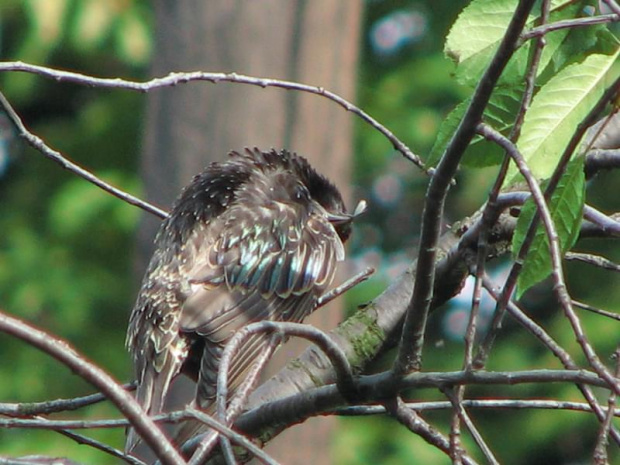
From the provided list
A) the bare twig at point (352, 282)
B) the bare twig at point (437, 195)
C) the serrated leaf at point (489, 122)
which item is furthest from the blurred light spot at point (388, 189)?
the bare twig at point (437, 195)

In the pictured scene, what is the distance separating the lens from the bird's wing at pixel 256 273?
3.51m

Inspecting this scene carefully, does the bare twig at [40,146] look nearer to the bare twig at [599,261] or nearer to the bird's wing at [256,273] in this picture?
the bird's wing at [256,273]

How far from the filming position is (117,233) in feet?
31.2

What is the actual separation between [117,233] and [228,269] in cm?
590

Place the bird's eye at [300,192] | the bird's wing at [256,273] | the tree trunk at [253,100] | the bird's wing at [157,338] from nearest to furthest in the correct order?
1. the bird's wing at [157,338]
2. the bird's wing at [256,273]
3. the bird's eye at [300,192]
4. the tree trunk at [253,100]

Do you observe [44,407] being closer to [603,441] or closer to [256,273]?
[603,441]

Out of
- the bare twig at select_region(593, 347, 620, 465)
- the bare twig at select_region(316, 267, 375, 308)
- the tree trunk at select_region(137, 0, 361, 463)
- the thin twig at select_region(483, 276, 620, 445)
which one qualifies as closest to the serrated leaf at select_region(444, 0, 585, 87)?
the thin twig at select_region(483, 276, 620, 445)

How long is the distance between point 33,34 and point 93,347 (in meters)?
2.42

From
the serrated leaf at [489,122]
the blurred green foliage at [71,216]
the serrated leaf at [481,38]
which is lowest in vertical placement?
the blurred green foliage at [71,216]

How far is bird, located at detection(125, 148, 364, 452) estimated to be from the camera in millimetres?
3416

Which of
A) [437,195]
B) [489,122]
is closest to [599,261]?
[489,122]

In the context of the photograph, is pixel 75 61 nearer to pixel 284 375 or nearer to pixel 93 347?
pixel 93 347

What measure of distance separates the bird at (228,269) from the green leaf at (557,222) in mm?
1541

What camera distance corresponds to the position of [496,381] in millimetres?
1688
